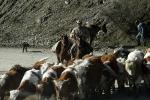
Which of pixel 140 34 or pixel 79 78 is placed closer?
pixel 79 78

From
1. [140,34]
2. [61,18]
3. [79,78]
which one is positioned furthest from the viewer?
[61,18]

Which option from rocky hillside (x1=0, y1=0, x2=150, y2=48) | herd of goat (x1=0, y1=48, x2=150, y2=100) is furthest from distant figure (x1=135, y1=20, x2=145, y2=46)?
herd of goat (x1=0, y1=48, x2=150, y2=100)

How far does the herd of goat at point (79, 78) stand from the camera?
16.1 metres

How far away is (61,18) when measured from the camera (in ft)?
140

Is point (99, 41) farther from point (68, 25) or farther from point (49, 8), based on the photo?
point (49, 8)

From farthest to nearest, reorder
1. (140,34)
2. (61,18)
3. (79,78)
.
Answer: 1. (61,18)
2. (140,34)
3. (79,78)

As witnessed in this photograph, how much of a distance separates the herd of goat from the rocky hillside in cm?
1676

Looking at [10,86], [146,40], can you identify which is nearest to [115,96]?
[10,86]

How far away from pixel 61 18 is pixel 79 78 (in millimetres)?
26086

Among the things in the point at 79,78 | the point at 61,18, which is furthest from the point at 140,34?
the point at 79,78

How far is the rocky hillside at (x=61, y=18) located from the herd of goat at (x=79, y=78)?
16.8 m

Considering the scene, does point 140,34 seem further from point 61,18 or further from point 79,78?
point 79,78

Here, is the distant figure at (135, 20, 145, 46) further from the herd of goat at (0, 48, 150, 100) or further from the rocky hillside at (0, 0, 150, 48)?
the herd of goat at (0, 48, 150, 100)

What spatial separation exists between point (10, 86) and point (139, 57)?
14.2ft
